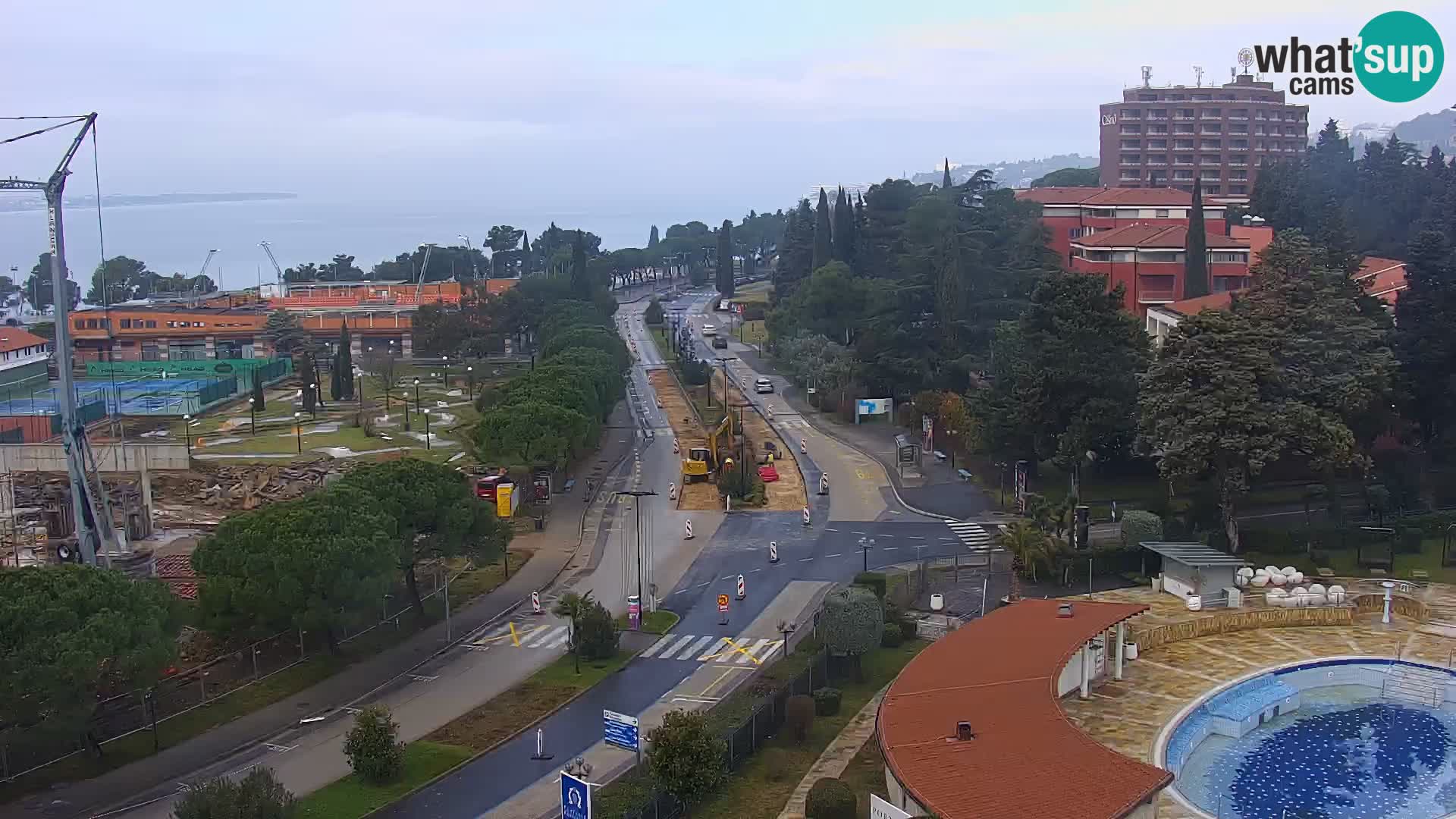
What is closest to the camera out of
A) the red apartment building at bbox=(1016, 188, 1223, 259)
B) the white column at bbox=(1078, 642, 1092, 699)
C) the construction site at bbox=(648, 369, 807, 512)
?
the white column at bbox=(1078, 642, 1092, 699)

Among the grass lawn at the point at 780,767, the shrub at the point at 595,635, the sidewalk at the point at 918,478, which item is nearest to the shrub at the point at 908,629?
the grass lawn at the point at 780,767

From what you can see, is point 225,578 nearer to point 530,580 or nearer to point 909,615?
point 530,580

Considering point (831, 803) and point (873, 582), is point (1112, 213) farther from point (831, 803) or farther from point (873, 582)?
point (831, 803)

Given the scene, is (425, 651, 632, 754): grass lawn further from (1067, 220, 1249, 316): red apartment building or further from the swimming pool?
(1067, 220, 1249, 316): red apartment building

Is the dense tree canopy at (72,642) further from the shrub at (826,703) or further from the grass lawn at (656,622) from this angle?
the shrub at (826,703)

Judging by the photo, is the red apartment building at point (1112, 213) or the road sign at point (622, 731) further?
the red apartment building at point (1112, 213)

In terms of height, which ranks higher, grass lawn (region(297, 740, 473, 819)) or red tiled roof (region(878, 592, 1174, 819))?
red tiled roof (region(878, 592, 1174, 819))

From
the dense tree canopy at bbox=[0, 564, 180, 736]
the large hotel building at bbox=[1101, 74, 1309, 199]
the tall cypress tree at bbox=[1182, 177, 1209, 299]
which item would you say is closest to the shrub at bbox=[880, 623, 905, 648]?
the dense tree canopy at bbox=[0, 564, 180, 736]
